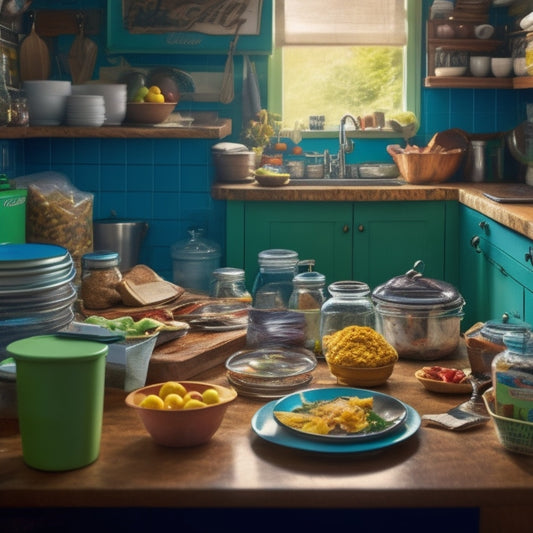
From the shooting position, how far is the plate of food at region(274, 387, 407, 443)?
1562mm

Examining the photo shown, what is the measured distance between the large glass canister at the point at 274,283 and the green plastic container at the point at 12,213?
1.55 metres

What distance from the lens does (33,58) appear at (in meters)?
5.41

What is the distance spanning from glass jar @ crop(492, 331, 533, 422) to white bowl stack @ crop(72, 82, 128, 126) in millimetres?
3564

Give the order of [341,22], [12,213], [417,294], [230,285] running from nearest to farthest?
[417,294], [230,285], [12,213], [341,22]

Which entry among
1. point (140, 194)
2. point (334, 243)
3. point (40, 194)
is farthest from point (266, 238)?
point (40, 194)

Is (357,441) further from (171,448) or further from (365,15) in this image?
(365,15)

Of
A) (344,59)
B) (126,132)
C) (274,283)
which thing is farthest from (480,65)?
(274,283)

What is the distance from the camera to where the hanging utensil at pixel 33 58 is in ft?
17.7

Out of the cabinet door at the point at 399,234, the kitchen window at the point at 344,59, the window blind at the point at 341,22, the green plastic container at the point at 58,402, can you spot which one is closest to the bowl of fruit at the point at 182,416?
the green plastic container at the point at 58,402

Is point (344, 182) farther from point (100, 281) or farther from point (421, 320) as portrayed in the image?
point (421, 320)

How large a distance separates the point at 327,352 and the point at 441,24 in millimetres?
3947

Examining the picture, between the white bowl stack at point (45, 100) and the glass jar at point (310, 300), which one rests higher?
the white bowl stack at point (45, 100)

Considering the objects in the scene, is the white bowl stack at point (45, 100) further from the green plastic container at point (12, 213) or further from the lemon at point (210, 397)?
the lemon at point (210, 397)

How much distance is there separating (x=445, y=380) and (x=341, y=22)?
4188 millimetres
